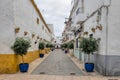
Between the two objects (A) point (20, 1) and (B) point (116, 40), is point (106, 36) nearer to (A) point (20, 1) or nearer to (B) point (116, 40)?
(B) point (116, 40)

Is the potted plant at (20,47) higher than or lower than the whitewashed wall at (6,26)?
lower

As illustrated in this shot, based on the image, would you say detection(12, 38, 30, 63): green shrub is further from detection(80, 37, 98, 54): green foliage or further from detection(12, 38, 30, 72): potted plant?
detection(80, 37, 98, 54): green foliage

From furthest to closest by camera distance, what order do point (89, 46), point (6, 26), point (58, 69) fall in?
point (58, 69) < point (89, 46) < point (6, 26)

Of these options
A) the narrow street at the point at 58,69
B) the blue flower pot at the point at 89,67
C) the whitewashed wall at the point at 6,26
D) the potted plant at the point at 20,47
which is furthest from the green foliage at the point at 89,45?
the whitewashed wall at the point at 6,26

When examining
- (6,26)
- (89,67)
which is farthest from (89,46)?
(6,26)

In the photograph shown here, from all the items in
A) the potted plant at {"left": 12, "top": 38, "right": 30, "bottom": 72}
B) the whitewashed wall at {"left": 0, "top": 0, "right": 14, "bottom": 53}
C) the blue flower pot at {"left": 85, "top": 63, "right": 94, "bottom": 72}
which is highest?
the whitewashed wall at {"left": 0, "top": 0, "right": 14, "bottom": 53}

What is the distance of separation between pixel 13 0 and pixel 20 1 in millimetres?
1734

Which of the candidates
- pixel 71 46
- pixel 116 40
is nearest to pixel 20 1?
pixel 116 40

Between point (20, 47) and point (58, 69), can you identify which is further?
point (58, 69)

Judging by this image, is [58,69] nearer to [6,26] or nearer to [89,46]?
[89,46]

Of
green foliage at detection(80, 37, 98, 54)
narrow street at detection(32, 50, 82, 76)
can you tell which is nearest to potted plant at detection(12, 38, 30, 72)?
narrow street at detection(32, 50, 82, 76)

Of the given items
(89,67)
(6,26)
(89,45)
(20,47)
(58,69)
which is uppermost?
(6,26)

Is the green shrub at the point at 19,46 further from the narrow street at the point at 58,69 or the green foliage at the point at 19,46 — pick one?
the narrow street at the point at 58,69

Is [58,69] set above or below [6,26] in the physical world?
below
